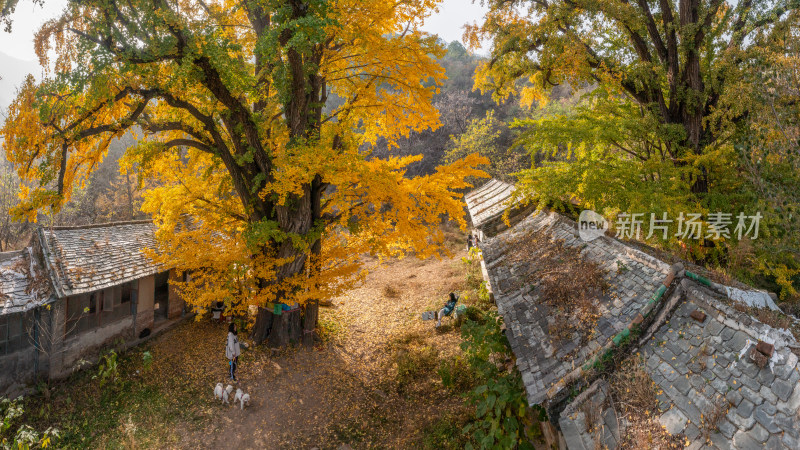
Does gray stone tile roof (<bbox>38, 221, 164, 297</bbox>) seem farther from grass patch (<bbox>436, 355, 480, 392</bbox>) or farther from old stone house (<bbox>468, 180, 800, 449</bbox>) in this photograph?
old stone house (<bbox>468, 180, 800, 449</bbox>)

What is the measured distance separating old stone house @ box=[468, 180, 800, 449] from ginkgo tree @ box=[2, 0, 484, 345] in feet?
14.4

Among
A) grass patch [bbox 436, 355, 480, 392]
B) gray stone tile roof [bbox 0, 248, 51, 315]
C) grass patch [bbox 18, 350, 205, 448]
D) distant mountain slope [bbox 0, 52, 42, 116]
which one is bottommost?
grass patch [bbox 18, 350, 205, 448]

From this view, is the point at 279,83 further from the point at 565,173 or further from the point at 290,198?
the point at 565,173

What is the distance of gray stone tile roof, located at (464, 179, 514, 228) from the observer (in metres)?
14.2

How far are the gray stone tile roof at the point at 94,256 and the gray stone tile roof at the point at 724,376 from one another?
13.3 m

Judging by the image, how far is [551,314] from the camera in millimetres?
6371

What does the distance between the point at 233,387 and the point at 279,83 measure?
26.8ft

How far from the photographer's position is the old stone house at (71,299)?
10023 mm

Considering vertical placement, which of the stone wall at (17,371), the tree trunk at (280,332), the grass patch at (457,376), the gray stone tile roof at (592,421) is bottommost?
the stone wall at (17,371)

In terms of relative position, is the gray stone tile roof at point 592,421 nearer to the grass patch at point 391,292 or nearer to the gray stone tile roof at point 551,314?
the gray stone tile roof at point 551,314

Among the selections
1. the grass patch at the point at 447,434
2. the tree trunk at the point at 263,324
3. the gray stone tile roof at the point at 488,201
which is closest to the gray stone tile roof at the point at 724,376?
the grass patch at the point at 447,434

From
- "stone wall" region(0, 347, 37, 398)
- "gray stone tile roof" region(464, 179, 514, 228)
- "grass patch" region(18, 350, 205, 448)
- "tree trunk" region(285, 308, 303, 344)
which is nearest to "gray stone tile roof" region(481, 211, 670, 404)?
"gray stone tile roof" region(464, 179, 514, 228)

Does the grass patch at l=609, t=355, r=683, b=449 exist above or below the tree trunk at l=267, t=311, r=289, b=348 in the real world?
above

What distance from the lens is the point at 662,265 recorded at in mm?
5691
